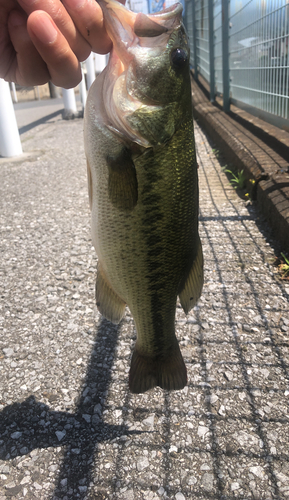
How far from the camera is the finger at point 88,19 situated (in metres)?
1.32

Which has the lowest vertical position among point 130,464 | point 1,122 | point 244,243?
point 130,464

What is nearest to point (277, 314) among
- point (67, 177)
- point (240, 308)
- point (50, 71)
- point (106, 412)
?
point (240, 308)

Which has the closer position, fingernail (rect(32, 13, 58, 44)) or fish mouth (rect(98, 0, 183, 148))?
fingernail (rect(32, 13, 58, 44))

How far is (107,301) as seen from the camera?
5.63ft

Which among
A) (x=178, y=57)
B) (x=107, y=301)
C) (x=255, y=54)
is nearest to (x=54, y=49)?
(x=178, y=57)

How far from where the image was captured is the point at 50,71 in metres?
1.47

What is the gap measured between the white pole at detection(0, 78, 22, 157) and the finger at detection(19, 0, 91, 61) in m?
6.00

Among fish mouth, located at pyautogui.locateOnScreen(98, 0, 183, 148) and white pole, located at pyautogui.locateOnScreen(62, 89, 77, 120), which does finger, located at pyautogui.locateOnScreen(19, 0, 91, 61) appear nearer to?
fish mouth, located at pyautogui.locateOnScreen(98, 0, 183, 148)

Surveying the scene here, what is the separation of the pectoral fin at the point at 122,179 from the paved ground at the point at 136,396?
143 cm

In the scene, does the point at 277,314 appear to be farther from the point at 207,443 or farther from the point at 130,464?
the point at 130,464

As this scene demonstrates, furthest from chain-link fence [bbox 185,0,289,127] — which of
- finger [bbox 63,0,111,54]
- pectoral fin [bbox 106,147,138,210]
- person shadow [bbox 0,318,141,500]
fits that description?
person shadow [bbox 0,318,141,500]

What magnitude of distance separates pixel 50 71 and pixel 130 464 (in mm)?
1900

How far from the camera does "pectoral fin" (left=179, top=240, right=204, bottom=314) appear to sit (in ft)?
5.46

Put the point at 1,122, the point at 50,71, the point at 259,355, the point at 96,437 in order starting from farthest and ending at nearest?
the point at 1,122, the point at 259,355, the point at 96,437, the point at 50,71
